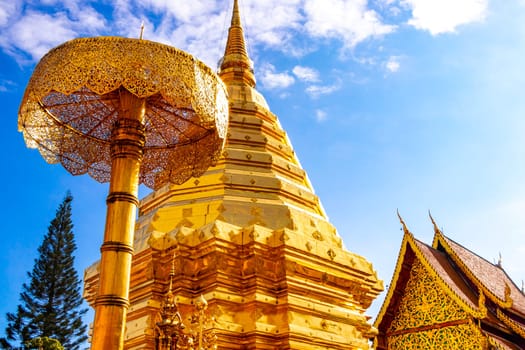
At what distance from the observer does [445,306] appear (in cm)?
1368

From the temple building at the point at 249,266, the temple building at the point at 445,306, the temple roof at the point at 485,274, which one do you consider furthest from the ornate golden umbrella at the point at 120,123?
the temple roof at the point at 485,274

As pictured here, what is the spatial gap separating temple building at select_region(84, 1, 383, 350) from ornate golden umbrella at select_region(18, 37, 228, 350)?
2.98 metres

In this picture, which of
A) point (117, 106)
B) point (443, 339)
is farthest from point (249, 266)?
point (443, 339)

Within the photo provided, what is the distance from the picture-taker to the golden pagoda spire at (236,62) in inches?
524

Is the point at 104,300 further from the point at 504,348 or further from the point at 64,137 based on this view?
the point at 504,348

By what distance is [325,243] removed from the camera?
10195mm

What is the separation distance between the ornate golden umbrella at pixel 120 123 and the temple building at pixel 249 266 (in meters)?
2.98

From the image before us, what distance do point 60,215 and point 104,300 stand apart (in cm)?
1735

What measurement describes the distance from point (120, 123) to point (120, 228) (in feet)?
2.82

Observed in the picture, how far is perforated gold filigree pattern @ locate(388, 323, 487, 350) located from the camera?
12898 mm

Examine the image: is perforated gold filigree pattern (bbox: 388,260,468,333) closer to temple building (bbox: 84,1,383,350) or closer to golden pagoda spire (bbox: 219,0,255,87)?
temple building (bbox: 84,1,383,350)

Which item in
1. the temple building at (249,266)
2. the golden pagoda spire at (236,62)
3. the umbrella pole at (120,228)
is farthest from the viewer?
the golden pagoda spire at (236,62)

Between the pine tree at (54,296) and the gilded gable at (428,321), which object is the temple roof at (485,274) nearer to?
the gilded gable at (428,321)

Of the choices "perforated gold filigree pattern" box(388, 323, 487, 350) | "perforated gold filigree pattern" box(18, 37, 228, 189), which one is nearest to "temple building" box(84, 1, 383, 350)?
"perforated gold filigree pattern" box(18, 37, 228, 189)
